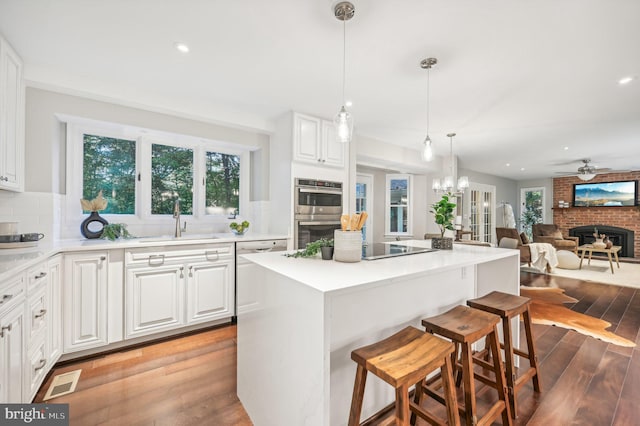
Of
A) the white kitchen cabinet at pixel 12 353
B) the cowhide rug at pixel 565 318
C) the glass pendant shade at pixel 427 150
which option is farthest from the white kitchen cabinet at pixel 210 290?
the cowhide rug at pixel 565 318

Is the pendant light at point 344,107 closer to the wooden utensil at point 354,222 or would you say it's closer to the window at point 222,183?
the wooden utensil at point 354,222

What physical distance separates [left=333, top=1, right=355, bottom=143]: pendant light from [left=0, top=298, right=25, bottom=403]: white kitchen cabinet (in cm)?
199

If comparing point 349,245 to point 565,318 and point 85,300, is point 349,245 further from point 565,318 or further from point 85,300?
point 565,318

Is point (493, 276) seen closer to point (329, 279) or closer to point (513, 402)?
point (513, 402)

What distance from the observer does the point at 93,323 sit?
87.5 inches

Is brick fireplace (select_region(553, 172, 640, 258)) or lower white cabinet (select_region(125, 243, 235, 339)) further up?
brick fireplace (select_region(553, 172, 640, 258))

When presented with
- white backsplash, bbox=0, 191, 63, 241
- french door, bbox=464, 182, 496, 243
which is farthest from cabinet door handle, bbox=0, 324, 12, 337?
french door, bbox=464, 182, 496, 243

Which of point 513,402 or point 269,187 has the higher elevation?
point 269,187

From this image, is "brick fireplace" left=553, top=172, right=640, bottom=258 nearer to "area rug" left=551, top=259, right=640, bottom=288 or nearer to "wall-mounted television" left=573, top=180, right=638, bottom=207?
"wall-mounted television" left=573, top=180, right=638, bottom=207

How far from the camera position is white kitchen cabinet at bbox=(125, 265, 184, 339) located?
2377mm

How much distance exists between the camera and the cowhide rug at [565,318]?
2633 mm

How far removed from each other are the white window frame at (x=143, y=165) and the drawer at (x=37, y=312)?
3.64 feet

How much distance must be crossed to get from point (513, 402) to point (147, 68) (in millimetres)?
3515

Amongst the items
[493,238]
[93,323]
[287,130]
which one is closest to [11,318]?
[93,323]
